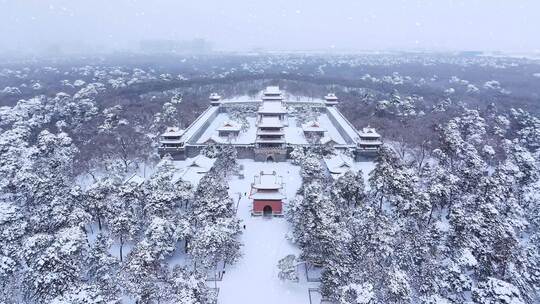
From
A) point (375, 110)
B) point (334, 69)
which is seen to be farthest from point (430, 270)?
point (334, 69)

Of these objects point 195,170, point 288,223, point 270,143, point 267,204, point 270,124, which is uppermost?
point 270,124

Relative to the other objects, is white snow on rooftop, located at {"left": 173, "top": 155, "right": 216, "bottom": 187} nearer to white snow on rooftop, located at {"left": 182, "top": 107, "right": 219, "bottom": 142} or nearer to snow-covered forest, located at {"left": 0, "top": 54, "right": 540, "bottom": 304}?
snow-covered forest, located at {"left": 0, "top": 54, "right": 540, "bottom": 304}

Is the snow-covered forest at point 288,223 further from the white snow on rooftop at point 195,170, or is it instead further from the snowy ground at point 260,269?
the white snow on rooftop at point 195,170

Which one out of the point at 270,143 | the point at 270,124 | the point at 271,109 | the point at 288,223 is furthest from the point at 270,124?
the point at 288,223

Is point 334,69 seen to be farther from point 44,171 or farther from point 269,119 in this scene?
point 44,171

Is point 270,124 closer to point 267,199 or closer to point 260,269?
point 267,199
